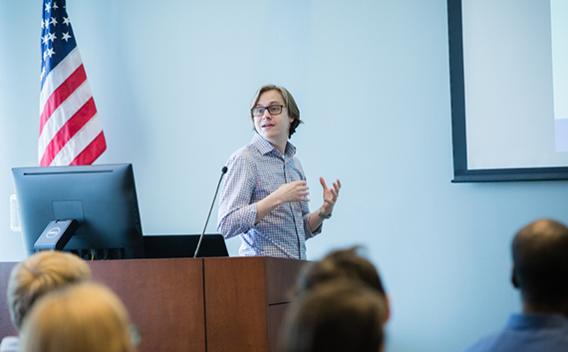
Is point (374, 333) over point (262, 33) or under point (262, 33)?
under

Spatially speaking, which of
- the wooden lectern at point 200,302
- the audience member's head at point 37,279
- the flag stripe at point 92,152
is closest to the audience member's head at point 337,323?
the audience member's head at point 37,279

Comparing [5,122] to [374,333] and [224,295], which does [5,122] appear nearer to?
[224,295]

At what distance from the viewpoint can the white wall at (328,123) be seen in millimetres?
4410

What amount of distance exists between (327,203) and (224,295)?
82 cm

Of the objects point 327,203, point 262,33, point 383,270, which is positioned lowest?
point 383,270

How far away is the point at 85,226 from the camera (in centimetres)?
332

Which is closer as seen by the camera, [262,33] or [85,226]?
[85,226]

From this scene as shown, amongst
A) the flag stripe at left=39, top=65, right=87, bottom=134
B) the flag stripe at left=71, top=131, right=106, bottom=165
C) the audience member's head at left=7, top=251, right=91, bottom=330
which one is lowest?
the audience member's head at left=7, top=251, right=91, bottom=330

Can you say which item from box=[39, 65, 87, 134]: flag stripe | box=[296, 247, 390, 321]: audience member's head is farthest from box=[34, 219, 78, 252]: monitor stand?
box=[296, 247, 390, 321]: audience member's head

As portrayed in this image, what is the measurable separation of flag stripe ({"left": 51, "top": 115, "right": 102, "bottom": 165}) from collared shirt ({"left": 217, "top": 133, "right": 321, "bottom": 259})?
1597 millimetres

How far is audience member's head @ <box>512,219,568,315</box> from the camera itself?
1.91 meters

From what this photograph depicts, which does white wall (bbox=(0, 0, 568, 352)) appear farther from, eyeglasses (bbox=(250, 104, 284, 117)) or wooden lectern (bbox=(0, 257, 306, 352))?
wooden lectern (bbox=(0, 257, 306, 352))

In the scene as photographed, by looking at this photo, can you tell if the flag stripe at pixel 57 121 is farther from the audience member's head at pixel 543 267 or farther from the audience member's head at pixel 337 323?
the audience member's head at pixel 337 323

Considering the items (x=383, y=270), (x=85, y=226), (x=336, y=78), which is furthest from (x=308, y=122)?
(x=85, y=226)
